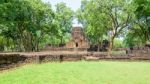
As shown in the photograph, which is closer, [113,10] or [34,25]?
[113,10]

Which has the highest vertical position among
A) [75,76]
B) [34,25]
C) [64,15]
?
[64,15]

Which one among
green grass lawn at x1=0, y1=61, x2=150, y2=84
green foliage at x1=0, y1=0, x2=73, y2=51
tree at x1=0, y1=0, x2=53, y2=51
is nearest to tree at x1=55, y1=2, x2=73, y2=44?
green foliage at x1=0, y1=0, x2=73, y2=51

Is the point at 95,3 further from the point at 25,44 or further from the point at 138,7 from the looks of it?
the point at 25,44

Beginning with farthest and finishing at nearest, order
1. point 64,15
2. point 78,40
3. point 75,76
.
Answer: point 64,15 < point 78,40 < point 75,76

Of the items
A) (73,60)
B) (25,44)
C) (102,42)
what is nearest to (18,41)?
(25,44)

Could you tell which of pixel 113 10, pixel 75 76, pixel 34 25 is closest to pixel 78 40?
pixel 34 25

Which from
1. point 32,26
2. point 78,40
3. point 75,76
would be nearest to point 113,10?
point 78,40

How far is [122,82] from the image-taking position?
14.4m

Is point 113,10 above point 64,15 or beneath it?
beneath

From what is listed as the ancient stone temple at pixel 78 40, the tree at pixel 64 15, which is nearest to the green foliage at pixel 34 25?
the tree at pixel 64 15

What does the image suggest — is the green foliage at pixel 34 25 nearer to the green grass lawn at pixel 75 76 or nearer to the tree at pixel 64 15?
the tree at pixel 64 15

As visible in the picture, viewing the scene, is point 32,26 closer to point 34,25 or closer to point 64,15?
point 34,25

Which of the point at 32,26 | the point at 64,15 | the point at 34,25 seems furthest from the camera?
the point at 64,15

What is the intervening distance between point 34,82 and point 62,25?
54.6 meters
